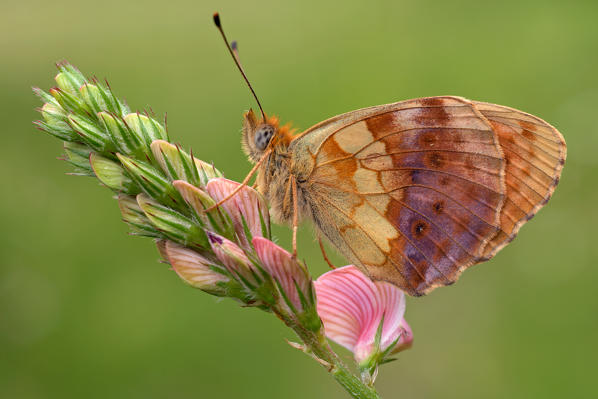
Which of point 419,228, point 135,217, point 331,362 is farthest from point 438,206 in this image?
point 135,217

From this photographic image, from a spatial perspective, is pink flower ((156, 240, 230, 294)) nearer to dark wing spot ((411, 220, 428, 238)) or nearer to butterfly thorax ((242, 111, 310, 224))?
butterfly thorax ((242, 111, 310, 224))

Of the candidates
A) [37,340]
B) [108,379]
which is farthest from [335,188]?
[37,340]

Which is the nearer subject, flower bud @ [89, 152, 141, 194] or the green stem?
the green stem

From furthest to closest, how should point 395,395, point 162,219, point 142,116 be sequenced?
point 395,395
point 142,116
point 162,219

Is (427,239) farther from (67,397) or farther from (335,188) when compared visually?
(67,397)

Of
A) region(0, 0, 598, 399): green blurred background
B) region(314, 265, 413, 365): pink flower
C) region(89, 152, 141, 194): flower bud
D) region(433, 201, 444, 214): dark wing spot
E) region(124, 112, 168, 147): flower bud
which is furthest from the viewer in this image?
region(0, 0, 598, 399): green blurred background

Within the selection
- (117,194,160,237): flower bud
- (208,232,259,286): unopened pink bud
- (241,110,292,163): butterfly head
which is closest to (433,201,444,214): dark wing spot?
(241,110,292,163): butterfly head
